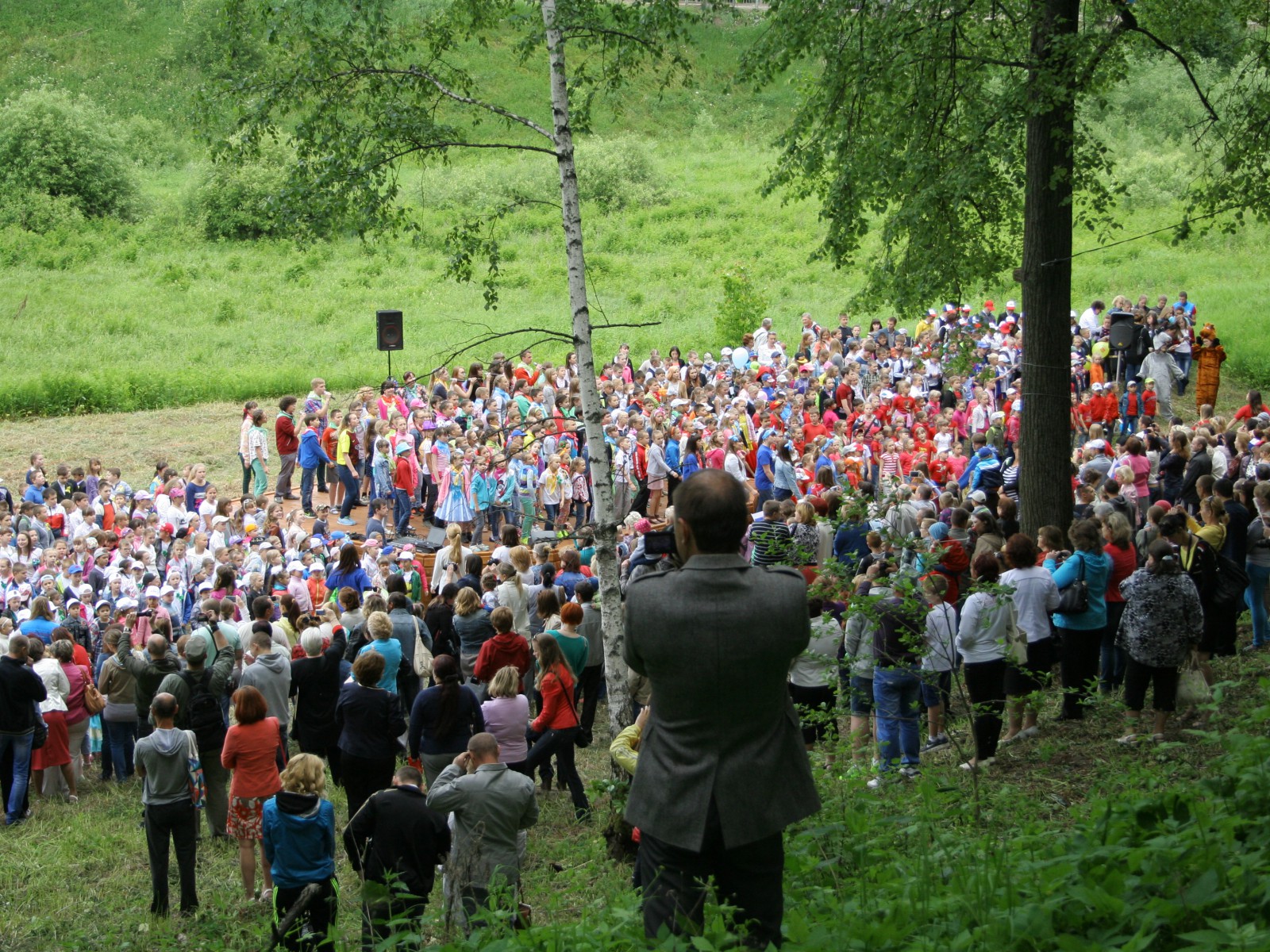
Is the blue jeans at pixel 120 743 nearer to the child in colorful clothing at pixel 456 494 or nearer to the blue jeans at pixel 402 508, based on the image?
the child in colorful clothing at pixel 456 494

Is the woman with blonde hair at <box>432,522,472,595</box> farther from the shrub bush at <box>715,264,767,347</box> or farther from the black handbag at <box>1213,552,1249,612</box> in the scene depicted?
the shrub bush at <box>715,264,767,347</box>

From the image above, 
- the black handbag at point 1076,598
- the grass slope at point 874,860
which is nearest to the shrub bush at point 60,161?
the grass slope at point 874,860

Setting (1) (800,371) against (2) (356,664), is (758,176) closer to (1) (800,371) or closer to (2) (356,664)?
(1) (800,371)

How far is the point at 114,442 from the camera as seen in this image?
26656 mm

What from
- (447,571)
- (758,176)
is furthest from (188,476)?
(758,176)

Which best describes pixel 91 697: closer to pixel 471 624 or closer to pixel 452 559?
pixel 471 624

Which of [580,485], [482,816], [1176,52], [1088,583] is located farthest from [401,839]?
[580,485]

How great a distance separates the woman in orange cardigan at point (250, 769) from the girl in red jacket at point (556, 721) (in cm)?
169

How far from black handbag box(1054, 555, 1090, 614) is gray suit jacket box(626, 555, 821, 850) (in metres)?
6.41

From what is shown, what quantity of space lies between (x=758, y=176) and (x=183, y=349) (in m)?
26.4

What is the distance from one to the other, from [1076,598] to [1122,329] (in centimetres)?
1413

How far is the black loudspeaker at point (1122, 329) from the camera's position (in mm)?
21953

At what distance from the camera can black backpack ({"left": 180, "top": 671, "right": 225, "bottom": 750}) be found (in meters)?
9.53

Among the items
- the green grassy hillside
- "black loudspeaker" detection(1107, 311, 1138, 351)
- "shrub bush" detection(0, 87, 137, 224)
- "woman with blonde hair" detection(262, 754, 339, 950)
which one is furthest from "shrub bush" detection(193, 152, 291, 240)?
"woman with blonde hair" detection(262, 754, 339, 950)
